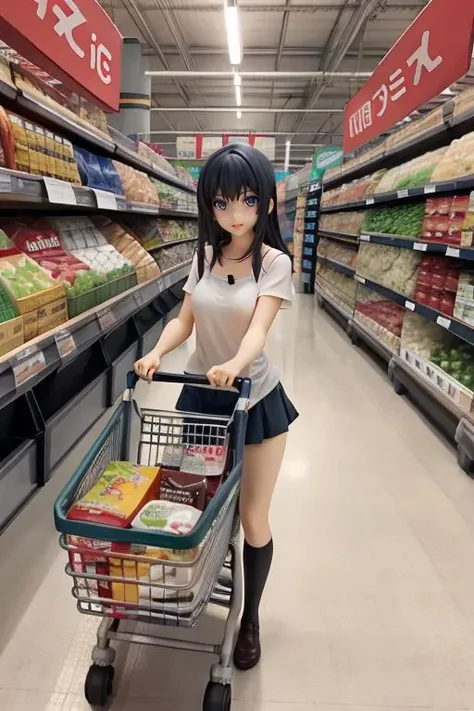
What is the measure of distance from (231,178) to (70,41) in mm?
2202

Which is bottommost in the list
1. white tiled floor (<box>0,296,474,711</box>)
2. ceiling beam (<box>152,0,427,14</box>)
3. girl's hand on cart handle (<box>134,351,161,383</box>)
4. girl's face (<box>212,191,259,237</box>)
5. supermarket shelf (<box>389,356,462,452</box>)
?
white tiled floor (<box>0,296,474,711</box>)

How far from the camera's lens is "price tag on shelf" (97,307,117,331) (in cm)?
268

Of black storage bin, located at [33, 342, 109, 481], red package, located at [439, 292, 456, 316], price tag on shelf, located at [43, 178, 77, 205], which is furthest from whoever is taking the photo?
red package, located at [439, 292, 456, 316]

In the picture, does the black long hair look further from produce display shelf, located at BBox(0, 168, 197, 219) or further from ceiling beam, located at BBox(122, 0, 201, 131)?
ceiling beam, located at BBox(122, 0, 201, 131)

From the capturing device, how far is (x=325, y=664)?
155 centimetres

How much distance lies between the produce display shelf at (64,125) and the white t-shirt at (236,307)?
4.57 feet

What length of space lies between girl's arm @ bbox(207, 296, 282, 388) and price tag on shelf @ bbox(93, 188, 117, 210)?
70.0 inches

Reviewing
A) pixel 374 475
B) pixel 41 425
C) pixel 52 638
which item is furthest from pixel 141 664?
pixel 374 475

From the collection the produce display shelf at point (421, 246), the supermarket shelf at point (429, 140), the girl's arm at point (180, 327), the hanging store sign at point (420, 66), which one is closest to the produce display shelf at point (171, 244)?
the produce display shelf at point (421, 246)

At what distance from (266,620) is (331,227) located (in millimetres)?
6781

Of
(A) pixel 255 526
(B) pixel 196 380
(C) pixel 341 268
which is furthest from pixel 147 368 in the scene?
(C) pixel 341 268

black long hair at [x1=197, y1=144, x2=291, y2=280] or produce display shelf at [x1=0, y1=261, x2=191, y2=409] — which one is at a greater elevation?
black long hair at [x1=197, y1=144, x2=291, y2=280]

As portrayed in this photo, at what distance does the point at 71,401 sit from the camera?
2707mm

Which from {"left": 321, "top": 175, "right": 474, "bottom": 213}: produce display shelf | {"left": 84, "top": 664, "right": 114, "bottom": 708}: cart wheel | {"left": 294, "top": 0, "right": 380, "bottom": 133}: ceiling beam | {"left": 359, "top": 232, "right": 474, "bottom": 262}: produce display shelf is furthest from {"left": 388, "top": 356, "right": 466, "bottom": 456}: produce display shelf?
{"left": 294, "top": 0, "right": 380, "bottom": 133}: ceiling beam
